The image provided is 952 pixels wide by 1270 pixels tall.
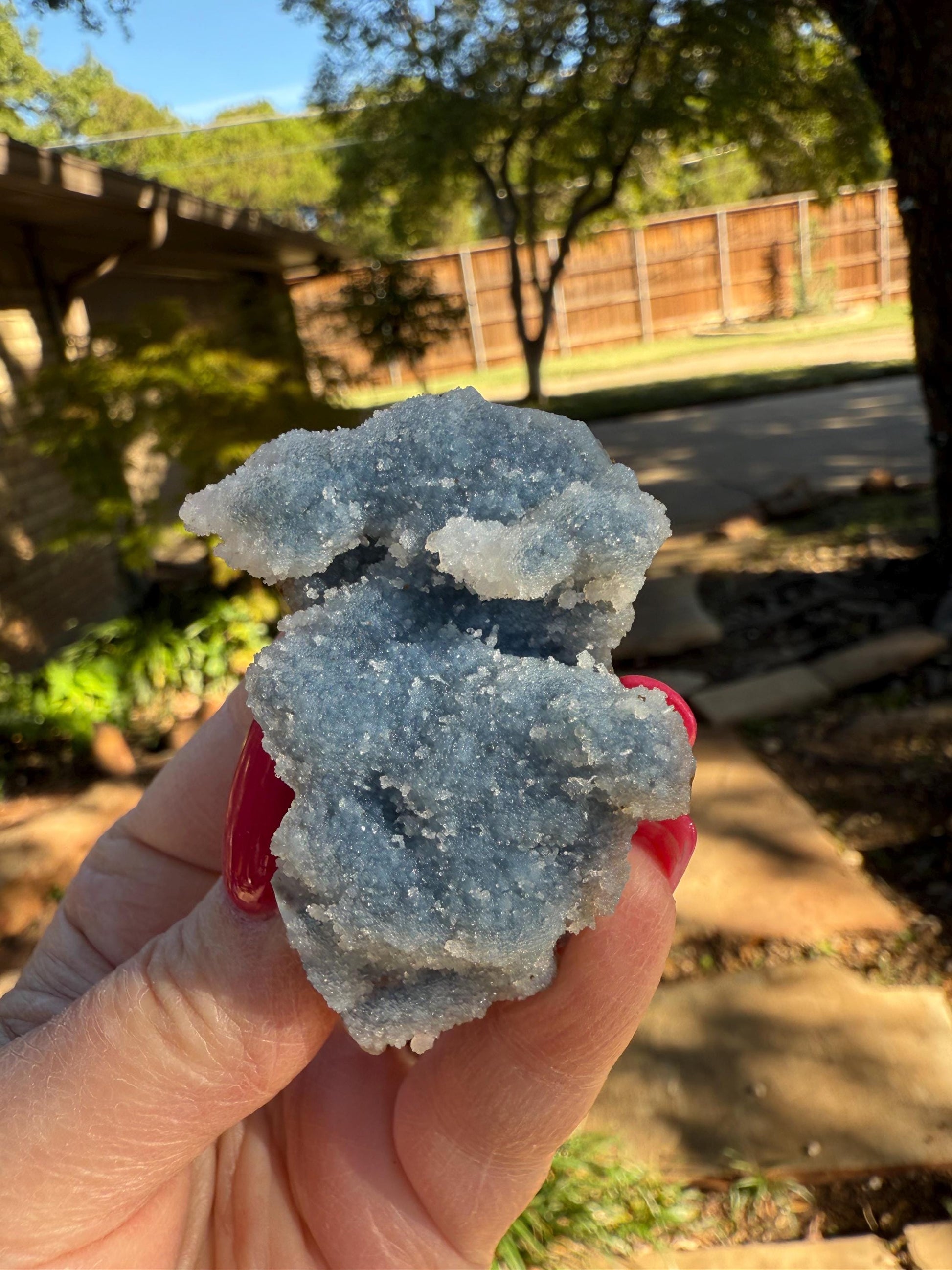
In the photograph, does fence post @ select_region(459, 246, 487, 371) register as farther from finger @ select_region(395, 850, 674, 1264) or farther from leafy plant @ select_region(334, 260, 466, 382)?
finger @ select_region(395, 850, 674, 1264)

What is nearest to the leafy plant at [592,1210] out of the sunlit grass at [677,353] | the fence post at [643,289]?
the sunlit grass at [677,353]

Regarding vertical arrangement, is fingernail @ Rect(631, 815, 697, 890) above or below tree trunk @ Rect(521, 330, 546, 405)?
above

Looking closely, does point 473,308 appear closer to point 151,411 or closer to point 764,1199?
point 151,411

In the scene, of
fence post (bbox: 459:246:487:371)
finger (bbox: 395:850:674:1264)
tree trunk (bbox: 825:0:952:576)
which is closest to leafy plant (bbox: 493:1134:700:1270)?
finger (bbox: 395:850:674:1264)

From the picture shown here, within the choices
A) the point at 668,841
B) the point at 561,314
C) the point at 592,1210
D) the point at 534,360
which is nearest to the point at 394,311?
the point at 534,360

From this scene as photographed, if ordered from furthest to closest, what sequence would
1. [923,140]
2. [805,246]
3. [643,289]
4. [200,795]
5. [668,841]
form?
[805,246] < [643,289] < [923,140] < [200,795] < [668,841]

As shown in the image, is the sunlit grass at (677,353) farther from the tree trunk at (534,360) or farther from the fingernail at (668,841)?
the fingernail at (668,841)
